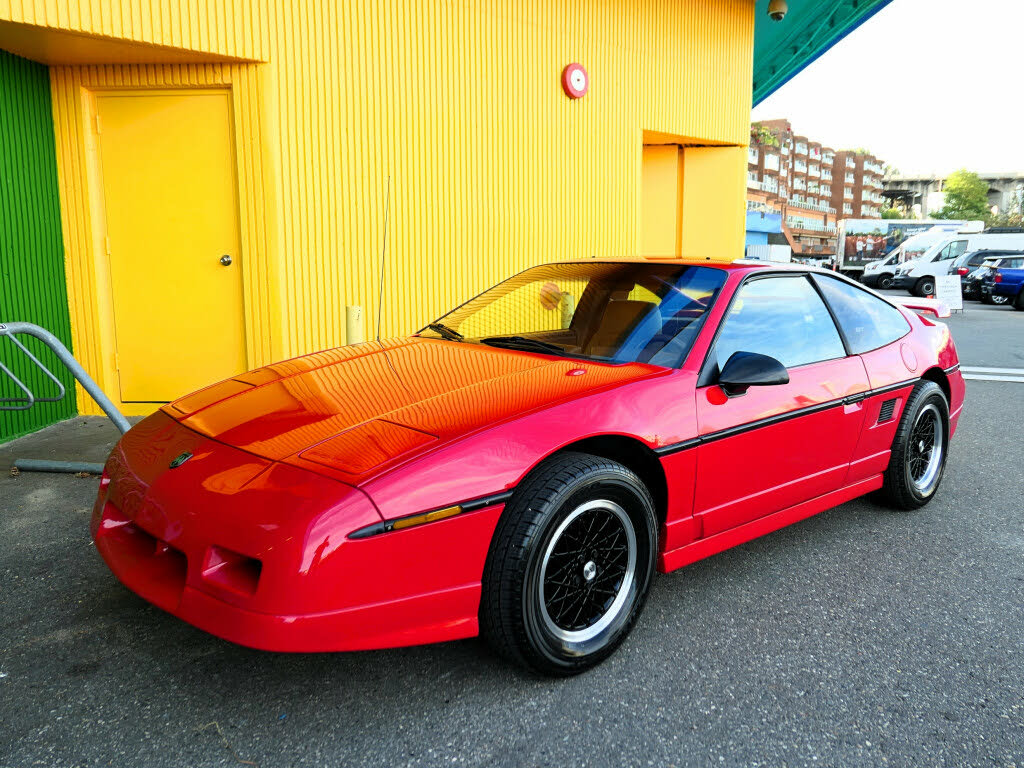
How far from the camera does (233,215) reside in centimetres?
582

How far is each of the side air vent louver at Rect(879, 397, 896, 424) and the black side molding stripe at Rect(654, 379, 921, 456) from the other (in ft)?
0.18

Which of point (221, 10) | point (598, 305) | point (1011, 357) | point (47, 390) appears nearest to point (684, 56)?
point (221, 10)

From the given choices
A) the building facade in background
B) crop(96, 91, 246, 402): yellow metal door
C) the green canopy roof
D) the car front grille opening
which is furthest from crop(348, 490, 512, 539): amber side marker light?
the building facade in background

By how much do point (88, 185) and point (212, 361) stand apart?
5.14ft

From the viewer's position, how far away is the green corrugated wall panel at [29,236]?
5086 mm

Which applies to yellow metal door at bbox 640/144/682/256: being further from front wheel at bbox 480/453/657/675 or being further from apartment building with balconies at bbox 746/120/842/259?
apartment building with balconies at bbox 746/120/842/259

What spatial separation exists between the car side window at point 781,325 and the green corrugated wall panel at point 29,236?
4.72 m

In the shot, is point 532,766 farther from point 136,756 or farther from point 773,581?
point 773,581

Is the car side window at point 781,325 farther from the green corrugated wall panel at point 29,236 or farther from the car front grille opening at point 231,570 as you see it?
the green corrugated wall panel at point 29,236

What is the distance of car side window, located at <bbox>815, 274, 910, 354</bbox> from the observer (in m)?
3.41

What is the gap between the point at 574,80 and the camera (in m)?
7.42

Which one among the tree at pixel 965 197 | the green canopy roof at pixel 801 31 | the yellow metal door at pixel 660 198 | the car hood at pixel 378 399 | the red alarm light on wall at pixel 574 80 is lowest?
the car hood at pixel 378 399

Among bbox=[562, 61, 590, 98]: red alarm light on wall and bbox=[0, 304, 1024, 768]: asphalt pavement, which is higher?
bbox=[562, 61, 590, 98]: red alarm light on wall

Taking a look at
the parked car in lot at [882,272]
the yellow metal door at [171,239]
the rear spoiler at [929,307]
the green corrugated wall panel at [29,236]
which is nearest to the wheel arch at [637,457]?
the rear spoiler at [929,307]
